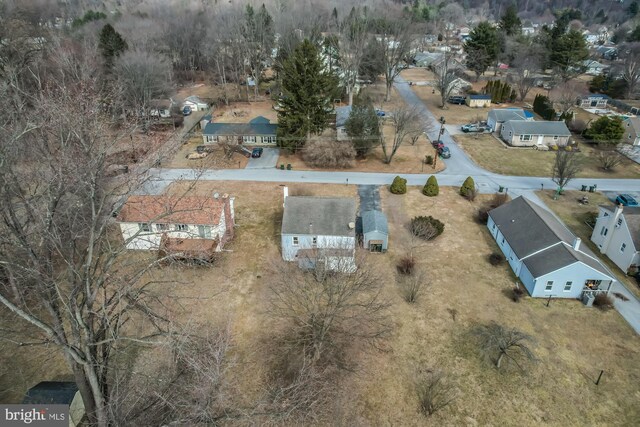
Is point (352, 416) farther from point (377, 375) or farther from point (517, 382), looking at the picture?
point (517, 382)

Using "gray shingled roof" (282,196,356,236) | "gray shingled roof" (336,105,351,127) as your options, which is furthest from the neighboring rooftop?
"gray shingled roof" (336,105,351,127)

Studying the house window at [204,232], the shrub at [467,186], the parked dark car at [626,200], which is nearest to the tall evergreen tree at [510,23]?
the parked dark car at [626,200]

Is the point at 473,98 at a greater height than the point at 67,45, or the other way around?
the point at 67,45

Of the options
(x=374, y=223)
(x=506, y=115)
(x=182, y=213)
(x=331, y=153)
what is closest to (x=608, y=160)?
(x=506, y=115)

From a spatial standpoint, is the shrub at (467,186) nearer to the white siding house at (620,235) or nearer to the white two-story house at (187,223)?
the white siding house at (620,235)

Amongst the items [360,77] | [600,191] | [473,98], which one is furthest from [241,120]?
[600,191]

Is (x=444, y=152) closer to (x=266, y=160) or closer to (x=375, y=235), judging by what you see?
(x=266, y=160)

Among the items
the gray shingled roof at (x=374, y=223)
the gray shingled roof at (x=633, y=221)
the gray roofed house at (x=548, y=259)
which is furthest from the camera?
the gray shingled roof at (x=374, y=223)
